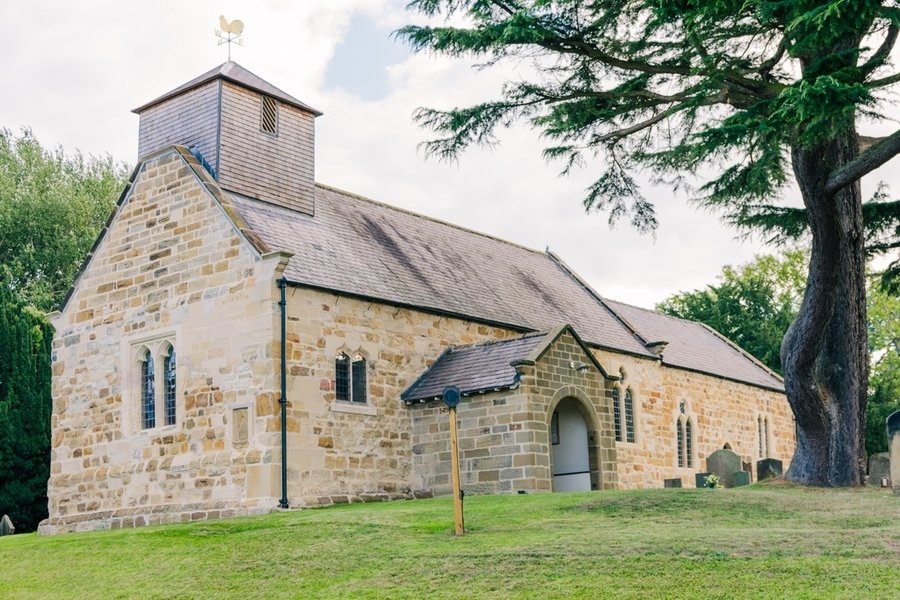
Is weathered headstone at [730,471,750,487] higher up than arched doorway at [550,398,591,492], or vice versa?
arched doorway at [550,398,591,492]

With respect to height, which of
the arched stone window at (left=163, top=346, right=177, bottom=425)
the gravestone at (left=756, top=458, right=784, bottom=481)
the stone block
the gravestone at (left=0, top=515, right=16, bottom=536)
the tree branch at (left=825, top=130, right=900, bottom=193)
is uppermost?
the tree branch at (left=825, top=130, right=900, bottom=193)

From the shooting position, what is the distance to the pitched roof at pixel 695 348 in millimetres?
38312

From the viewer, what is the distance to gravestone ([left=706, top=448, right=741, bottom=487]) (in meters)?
28.0

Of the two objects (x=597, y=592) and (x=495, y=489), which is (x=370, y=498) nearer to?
(x=495, y=489)

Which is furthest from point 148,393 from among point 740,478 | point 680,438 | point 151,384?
point 680,438

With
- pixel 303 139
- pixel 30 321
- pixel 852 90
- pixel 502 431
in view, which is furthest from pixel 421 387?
pixel 30 321

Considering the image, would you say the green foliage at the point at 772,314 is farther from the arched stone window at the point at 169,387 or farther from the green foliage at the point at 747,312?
the arched stone window at the point at 169,387

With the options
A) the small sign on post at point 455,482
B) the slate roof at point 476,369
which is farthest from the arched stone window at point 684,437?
the small sign on post at point 455,482

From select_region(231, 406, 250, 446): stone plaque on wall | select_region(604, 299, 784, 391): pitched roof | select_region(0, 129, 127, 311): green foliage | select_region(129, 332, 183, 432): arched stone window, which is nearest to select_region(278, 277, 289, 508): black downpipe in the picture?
select_region(231, 406, 250, 446): stone plaque on wall

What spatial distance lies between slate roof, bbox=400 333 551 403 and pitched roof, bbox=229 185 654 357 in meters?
1.49

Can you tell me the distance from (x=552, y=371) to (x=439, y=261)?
696 cm

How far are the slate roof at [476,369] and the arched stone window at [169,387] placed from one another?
5.18m

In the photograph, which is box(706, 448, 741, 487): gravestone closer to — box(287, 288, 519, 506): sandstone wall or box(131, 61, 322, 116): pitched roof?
box(287, 288, 519, 506): sandstone wall

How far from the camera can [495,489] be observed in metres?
23.7
